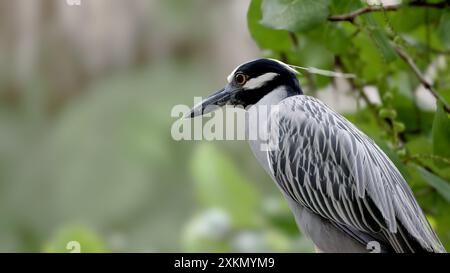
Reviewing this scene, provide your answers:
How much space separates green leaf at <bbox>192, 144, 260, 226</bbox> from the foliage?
0.24 meters

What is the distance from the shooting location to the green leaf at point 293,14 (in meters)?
0.59

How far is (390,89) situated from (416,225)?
0.21 metres

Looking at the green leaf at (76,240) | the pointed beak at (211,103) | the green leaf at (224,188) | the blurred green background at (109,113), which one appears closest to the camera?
the pointed beak at (211,103)

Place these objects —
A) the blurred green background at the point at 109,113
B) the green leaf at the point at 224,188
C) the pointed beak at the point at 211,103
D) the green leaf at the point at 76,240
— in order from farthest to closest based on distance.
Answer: the blurred green background at the point at 109,113, the green leaf at the point at 224,188, the green leaf at the point at 76,240, the pointed beak at the point at 211,103

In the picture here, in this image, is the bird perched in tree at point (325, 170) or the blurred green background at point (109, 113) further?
the blurred green background at point (109, 113)

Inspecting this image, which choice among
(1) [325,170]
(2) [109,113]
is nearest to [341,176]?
(1) [325,170]

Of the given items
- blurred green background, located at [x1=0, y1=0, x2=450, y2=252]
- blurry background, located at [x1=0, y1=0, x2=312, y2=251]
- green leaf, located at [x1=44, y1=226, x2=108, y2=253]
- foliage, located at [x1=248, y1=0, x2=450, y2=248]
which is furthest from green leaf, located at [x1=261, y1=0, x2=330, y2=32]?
blurry background, located at [x1=0, y1=0, x2=312, y2=251]

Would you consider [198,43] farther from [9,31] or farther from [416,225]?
[416,225]

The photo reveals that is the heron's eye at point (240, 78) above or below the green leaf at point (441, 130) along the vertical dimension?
above

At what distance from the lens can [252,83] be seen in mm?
589

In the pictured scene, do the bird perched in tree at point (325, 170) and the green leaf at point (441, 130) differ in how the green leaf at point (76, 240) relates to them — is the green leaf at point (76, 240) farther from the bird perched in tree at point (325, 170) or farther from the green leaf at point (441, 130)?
the green leaf at point (441, 130)

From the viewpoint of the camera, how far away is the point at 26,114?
2449mm

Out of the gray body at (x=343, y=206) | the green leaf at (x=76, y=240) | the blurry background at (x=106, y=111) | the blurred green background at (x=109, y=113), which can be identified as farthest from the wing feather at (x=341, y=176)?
the blurry background at (x=106, y=111)

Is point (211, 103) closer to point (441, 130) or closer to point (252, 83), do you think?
point (252, 83)
